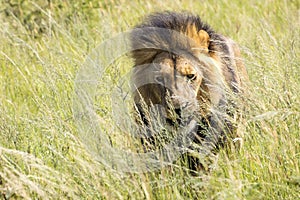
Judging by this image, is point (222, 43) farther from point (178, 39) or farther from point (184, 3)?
point (184, 3)

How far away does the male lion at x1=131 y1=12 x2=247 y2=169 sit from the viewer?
3625mm

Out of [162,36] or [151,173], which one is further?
[162,36]

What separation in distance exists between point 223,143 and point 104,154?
30.4 inches

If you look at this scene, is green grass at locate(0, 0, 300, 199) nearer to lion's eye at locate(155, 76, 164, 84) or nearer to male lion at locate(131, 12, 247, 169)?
male lion at locate(131, 12, 247, 169)

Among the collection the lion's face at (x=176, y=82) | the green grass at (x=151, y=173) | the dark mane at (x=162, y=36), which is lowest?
the green grass at (x=151, y=173)

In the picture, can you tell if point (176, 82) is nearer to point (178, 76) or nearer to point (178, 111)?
point (178, 76)

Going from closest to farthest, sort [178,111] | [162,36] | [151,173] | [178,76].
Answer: [151,173]
[178,111]
[178,76]
[162,36]

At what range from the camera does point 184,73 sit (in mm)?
3766

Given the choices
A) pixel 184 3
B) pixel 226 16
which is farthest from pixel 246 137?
pixel 184 3

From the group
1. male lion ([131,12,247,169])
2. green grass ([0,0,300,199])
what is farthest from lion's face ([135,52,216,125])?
green grass ([0,0,300,199])

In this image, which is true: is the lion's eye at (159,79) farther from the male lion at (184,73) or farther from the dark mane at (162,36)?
the dark mane at (162,36)

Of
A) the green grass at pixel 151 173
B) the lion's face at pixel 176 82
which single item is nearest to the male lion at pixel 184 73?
the lion's face at pixel 176 82

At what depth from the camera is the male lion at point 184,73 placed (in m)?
3.62

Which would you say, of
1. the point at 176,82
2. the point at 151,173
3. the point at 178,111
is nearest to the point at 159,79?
the point at 176,82
